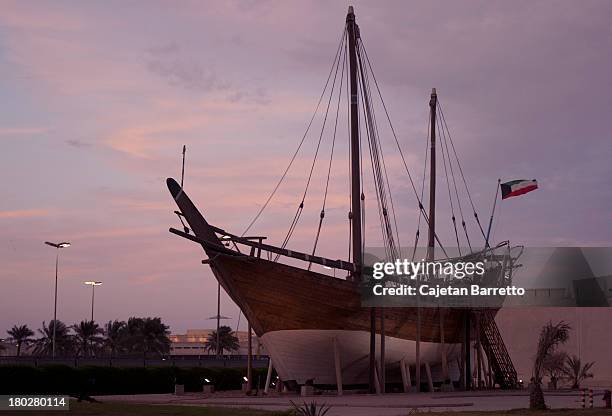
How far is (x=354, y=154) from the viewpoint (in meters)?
44.5

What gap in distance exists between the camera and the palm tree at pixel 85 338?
112312mm

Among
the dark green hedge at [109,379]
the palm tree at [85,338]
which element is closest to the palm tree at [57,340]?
the palm tree at [85,338]

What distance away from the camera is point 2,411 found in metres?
23.3

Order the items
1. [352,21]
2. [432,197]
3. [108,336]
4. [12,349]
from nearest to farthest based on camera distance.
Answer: [352,21]
[432,197]
[108,336]
[12,349]

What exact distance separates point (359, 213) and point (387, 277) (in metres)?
3.45

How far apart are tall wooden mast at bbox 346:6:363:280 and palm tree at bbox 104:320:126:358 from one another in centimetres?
7430

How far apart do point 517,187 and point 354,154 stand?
1189 cm

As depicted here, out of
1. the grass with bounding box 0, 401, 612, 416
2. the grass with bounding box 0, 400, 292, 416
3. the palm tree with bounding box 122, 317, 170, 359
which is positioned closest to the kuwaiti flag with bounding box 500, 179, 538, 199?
the grass with bounding box 0, 401, 612, 416

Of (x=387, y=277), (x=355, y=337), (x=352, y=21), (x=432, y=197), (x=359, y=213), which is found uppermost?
(x=352, y=21)

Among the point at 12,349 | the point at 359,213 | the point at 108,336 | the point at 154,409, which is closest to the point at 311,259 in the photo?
the point at 359,213

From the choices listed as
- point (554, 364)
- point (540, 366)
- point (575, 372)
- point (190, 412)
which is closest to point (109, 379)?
point (190, 412)

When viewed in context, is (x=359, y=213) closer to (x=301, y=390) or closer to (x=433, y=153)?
(x=301, y=390)

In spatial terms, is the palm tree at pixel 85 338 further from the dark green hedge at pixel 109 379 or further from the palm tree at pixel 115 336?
the dark green hedge at pixel 109 379

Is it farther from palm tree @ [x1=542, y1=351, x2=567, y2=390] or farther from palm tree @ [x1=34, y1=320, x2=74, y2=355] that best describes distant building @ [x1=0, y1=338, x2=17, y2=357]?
palm tree @ [x1=542, y1=351, x2=567, y2=390]
